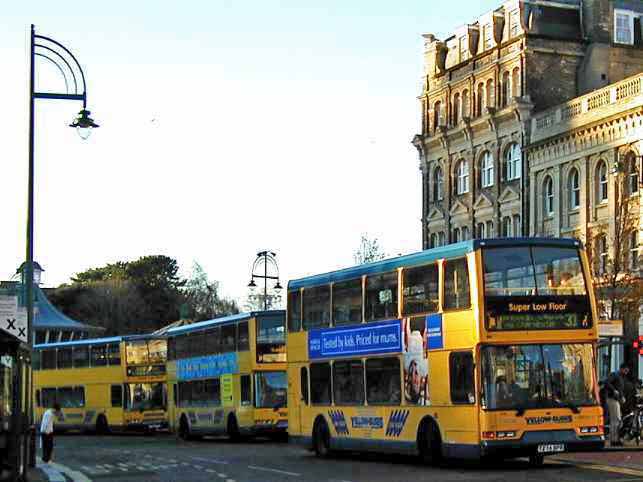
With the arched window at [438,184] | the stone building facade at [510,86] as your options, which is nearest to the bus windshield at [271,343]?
the stone building facade at [510,86]

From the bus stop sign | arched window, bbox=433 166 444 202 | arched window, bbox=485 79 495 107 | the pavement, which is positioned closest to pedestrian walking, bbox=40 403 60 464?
the pavement

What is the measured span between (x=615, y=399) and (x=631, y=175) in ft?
82.5

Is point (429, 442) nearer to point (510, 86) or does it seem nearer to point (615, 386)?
point (615, 386)

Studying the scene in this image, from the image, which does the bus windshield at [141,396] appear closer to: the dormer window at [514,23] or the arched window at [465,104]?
the arched window at [465,104]

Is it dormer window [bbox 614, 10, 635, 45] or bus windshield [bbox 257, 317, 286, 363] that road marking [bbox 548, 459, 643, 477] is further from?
→ dormer window [bbox 614, 10, 635, 45]

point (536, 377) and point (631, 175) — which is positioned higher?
point (631, 175)

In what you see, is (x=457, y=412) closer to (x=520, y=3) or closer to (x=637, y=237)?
(x=637, y=237)

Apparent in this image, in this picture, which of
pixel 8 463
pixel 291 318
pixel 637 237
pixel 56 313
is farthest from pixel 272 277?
pixel 56 313

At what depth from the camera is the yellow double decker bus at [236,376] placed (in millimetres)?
41031

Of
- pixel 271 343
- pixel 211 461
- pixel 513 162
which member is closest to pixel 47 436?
pixel 211 461

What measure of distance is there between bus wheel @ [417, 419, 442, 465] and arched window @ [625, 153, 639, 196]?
31.2m

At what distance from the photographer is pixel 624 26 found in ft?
224

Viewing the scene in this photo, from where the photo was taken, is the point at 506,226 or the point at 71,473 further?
the point at 506,226

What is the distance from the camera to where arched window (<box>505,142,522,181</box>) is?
64.9m
